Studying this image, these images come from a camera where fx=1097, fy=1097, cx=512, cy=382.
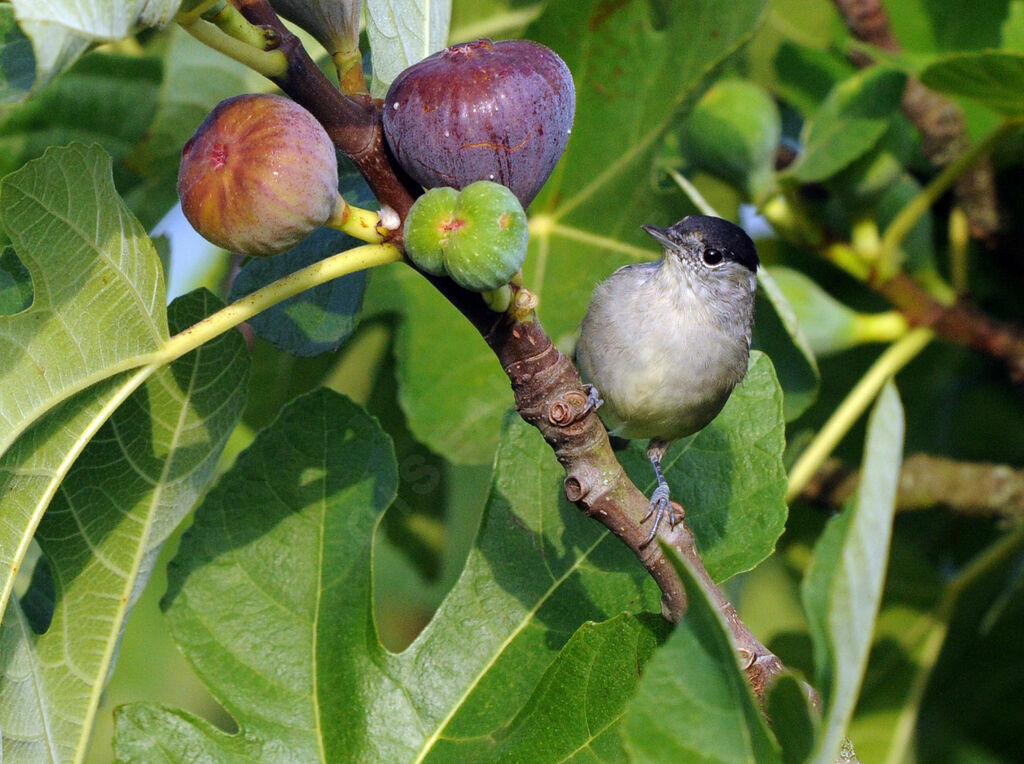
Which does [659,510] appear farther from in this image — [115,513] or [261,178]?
[115,513]

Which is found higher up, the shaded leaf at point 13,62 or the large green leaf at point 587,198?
the shaded leaf at point 13,62

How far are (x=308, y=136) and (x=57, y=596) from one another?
41.0 inches

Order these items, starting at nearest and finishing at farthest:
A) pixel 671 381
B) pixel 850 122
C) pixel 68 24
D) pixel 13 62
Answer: pixel 68 24 < pixel 13 62 < pixel 671 381 < pixel 850 122

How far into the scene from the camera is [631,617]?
1.60 metres

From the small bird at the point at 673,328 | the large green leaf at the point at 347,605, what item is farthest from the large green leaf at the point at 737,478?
the small bird at the point at 673,328

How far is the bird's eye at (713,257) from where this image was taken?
9.46 feet

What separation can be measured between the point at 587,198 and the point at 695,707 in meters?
1.91

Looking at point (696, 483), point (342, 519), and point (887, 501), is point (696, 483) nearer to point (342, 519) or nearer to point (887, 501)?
point (342, 519)

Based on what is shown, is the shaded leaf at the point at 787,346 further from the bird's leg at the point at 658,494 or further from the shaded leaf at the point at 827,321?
the bird's leg at the point at 658,494

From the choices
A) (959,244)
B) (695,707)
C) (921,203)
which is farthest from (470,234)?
(959,244)

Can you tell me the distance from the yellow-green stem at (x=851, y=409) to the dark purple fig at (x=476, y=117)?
1.38 metres

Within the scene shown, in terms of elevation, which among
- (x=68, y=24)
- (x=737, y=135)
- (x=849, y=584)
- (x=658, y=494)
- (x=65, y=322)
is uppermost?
(x=68, y=24)

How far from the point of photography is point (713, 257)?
9.51 feet

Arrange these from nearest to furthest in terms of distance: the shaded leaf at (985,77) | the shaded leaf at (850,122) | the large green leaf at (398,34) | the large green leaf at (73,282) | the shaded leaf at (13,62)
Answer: the shaded leaf at (13,62) → the large green leaf at (73,282) → the large green leaf at (398,34) → the shaded leaf at (985,77) → the shaded leaf at (850,122)
